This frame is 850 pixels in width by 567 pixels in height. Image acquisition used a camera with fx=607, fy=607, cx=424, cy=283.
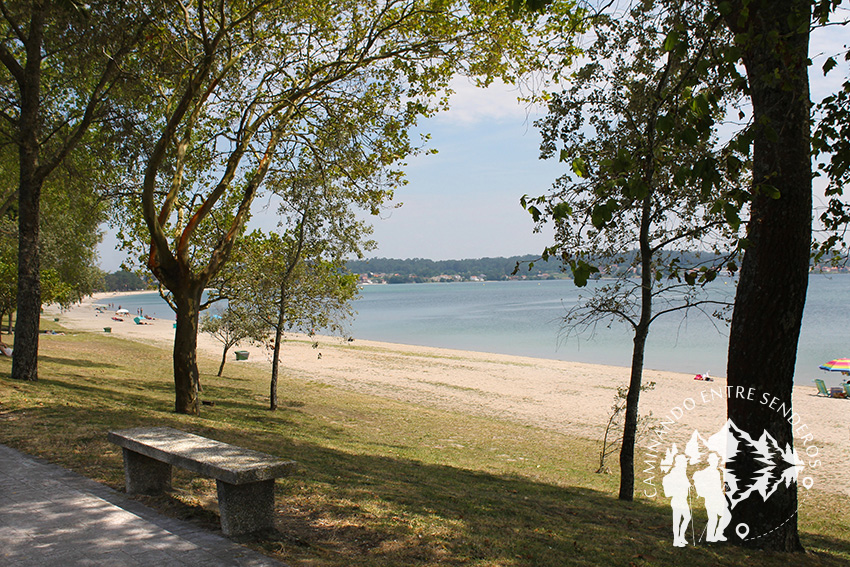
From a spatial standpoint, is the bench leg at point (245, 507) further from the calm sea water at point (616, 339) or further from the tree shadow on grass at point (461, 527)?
the calm sea water at point (616, 339)

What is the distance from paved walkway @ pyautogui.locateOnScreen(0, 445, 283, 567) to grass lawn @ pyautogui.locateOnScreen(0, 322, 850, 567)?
243mm

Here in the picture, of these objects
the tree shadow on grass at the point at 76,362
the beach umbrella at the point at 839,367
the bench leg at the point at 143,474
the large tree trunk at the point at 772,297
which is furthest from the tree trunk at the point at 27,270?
the beach umbrella at the point at 839,367

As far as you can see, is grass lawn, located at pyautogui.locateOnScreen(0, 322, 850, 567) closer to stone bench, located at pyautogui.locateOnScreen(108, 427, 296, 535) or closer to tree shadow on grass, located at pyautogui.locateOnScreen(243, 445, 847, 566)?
tree shadow on grass, located at pyautogui.locateOnScreen(243, 445, 847, 566)

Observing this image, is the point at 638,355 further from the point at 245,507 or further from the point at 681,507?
the point at 245,507

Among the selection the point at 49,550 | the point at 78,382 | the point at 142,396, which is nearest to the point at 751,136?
the point at 49,550

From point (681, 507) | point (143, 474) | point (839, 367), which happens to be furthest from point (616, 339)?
point (143, 474)

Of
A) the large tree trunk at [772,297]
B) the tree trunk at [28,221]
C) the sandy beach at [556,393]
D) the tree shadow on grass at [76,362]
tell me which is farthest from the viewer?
the tree shadow on grass at [76,362]

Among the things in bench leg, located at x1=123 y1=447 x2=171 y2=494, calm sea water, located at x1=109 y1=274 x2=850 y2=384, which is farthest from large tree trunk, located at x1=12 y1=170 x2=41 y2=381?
calm sea water, located at x1=109 y1=274 x2=850 y2=384

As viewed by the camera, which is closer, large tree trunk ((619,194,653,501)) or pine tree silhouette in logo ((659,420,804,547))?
pine tree silhouette in logo ((659,420,804,547))

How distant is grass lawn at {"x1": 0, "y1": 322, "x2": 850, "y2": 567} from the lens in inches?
187

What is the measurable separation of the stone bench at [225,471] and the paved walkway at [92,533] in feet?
0.63

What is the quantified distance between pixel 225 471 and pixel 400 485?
3.23 m

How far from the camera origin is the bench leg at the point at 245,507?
14.7 ft

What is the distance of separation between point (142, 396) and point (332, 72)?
8.45 metres
